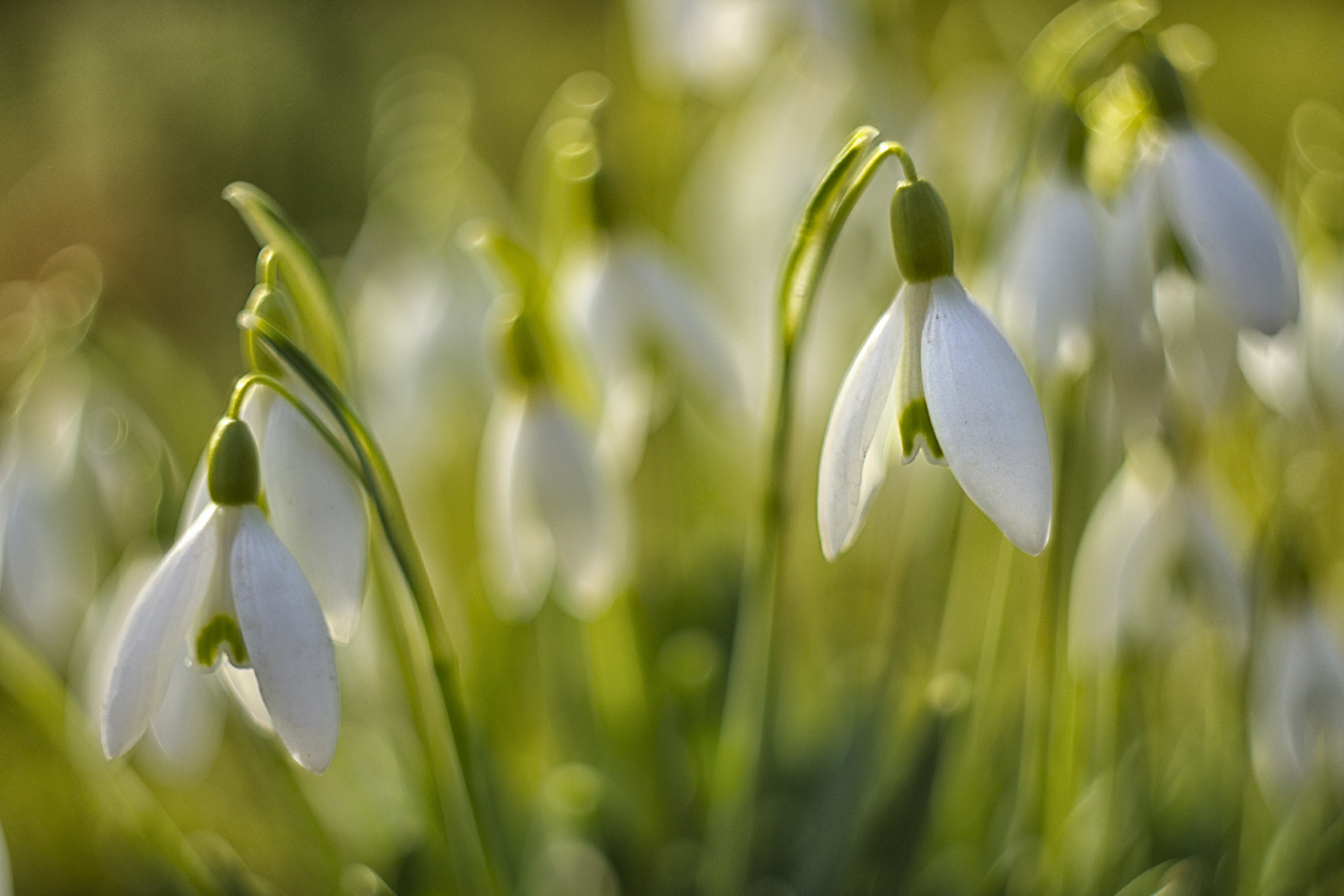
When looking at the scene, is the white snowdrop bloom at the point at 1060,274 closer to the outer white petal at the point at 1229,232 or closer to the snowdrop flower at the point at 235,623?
the outer white petal at the point at 1229,232

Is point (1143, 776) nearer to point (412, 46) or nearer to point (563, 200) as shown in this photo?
point (563, 200)

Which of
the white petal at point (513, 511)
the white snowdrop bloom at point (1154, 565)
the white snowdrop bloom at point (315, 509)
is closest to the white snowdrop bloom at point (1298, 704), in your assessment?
the white snowdrop bloom at point (1154, 565)

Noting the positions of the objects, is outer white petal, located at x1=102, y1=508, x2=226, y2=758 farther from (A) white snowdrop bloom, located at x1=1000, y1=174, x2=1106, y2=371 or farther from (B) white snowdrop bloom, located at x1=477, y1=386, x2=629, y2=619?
(A) white snowdrop bloom, located at x1=1000, y1=174, x2=1106, y2=371

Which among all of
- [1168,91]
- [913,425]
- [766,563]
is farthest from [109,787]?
[1168,91]

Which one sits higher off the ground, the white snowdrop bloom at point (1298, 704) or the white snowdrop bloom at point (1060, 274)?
the white snowdrop bloom at point (1060, 274)

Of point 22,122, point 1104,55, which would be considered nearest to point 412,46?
point 22,122

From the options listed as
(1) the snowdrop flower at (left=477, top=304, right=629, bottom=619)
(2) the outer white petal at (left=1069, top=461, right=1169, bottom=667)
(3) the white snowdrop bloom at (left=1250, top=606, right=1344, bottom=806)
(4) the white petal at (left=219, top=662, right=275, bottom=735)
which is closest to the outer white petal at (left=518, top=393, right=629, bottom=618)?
(1) the snowdrop flower at (left=477, top=304, right=629, bottom=619)
